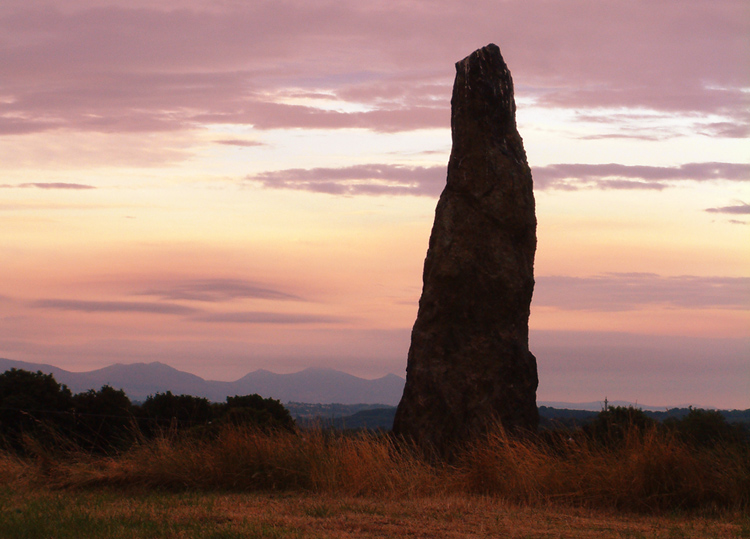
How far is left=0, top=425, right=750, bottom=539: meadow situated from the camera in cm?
809

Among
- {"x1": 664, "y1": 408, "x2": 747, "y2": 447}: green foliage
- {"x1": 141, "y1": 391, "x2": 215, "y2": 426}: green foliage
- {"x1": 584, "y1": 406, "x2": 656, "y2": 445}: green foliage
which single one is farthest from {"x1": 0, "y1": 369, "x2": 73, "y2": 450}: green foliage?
{"x1": 664, "y1": 408, "x2": 747, "y2": 447}: green foliage

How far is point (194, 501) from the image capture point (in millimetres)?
9453

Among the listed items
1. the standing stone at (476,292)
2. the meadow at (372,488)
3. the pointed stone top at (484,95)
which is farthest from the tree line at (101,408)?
the pointed stone top at (484,95)

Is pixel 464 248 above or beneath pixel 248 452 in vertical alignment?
above

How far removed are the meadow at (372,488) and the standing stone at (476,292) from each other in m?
0.66

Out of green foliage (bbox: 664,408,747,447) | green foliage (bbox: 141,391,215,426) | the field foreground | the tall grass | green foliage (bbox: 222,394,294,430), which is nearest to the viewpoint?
the field foreground

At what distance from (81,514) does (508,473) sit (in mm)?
5028

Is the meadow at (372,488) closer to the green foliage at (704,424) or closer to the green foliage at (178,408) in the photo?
the green foliage at (704,424)

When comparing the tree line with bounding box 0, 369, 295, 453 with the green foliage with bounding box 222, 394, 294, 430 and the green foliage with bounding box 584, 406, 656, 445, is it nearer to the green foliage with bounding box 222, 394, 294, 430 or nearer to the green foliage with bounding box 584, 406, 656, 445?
the green foliage with bounding box 222, 394, 294, 430

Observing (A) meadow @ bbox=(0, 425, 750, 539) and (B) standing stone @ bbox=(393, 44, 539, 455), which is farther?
(B) standing stone @ bbox=(393, 44, 539, 455)

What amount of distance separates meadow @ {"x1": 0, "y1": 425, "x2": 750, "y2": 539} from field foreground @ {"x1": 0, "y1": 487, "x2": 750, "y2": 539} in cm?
2

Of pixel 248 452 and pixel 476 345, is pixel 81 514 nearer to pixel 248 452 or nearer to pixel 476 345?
pixel 248 452

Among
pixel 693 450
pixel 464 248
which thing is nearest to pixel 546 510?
pixel 693 450

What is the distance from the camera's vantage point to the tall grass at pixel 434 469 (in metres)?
9.75
